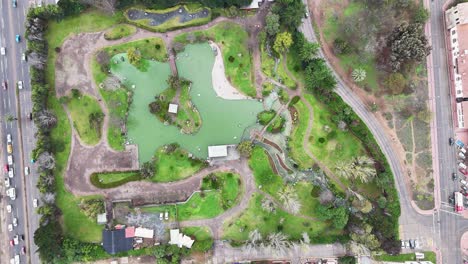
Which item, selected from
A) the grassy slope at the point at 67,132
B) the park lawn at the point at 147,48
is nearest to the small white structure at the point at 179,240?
the grassy slope at the point at 67,132

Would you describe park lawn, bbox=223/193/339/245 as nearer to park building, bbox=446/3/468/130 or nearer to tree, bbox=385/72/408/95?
tree, bbox=385/72/408/95

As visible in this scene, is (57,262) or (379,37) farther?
(379,37)

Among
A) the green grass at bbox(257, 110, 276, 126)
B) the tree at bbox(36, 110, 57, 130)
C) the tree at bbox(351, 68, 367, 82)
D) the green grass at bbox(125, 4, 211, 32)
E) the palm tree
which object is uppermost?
the green grass at bbox(125, 4, 211, 32)

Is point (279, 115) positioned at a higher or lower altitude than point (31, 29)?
lower

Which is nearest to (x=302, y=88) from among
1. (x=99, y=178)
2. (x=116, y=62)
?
(x=116, y=62)

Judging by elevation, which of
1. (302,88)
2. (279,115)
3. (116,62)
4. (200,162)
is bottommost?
(200,162)

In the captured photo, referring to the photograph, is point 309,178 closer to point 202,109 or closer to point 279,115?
point 279,115

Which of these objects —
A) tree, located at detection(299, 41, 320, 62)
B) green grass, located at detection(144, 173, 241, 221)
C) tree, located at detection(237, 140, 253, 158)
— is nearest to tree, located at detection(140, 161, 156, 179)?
green grass, located at detection(144, 173, 241, 221)
